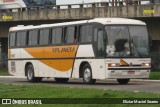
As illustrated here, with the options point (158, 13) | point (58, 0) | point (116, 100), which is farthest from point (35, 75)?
point (58, 0)

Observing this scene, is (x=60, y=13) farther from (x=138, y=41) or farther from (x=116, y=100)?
(x=116, y=100)

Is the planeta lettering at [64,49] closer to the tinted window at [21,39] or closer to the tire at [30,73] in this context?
the tire at [30,73]

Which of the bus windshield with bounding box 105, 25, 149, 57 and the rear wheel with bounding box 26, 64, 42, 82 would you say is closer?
the bus windshield with bounding box 105, 25, 149, 57

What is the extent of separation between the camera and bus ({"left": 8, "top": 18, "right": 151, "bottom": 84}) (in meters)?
25.8

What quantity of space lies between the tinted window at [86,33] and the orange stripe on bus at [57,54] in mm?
722

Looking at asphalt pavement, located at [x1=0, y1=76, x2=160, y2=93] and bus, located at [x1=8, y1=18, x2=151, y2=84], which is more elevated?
bus, located at [x1=8, y1=18, x2=151, y2=84]

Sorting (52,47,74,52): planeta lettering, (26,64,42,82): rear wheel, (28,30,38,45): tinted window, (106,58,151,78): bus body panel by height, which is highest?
(28,30,38,45): tinted window

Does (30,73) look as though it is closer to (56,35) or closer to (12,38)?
(12,38)

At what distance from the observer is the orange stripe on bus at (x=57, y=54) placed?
1113 inches

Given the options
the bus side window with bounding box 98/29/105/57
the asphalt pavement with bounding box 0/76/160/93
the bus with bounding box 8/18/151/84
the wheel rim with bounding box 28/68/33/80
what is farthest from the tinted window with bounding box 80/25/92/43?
the wheel rim with bounding box 28/68/33/80

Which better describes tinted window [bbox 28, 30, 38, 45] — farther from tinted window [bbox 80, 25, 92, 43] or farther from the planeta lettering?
tinted window [bbox 80, 25, 92, 43]

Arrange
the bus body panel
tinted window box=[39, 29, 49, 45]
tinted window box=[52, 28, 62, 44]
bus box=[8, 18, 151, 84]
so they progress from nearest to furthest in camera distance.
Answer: the bus body panel < bus box=[8, 18, 151, 84] < tinted window box=[52, 28, 62, 44] < tinted window box=[39, 29, 49, 45]

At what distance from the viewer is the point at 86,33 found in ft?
88.7

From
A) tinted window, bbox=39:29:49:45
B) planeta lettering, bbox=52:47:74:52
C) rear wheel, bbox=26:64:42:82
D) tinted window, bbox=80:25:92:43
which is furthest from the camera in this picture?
rear wheel, bbox=26:64:42:82
